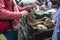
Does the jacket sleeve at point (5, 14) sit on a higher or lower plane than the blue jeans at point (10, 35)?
higher

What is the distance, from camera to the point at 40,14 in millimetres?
3232

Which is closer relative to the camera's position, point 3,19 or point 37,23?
point 3,19

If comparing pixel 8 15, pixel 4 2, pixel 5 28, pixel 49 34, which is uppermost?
pixel 4 2

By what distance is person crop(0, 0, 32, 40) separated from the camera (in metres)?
2.09

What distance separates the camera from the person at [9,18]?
2.09 metres

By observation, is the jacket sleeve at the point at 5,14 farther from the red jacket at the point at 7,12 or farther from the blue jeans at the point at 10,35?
the blue jeans at the point at 10,35

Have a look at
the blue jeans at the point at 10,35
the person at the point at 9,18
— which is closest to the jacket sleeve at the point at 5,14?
the person at the point at 9,18

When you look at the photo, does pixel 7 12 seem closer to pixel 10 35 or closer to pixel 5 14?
pixel 5 14

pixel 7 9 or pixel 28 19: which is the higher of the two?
pixel 7 9

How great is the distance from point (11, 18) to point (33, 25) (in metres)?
0.75

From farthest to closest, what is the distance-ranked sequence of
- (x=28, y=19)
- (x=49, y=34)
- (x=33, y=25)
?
(x=28, y=19), (x=33, y=25), (x=49, y=34)

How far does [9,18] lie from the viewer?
83.9 inches

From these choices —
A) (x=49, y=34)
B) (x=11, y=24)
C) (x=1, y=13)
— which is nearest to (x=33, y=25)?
(x=49, y=34)

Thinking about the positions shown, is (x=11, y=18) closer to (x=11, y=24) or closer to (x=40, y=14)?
(x=11, y=24)
